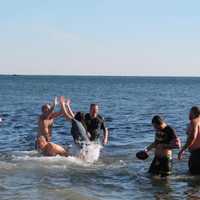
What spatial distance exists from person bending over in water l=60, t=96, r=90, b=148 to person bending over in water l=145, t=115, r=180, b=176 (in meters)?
2.59

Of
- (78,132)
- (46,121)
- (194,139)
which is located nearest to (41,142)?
(46,121)

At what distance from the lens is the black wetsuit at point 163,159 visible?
11.5m

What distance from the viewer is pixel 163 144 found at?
1162cm

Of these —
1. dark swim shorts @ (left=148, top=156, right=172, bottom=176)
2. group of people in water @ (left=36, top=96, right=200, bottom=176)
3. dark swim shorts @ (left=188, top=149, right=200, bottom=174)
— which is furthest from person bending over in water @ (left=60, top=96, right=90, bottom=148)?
dark swim shorts @ (left=188, top=149, right=200, bottom=174)

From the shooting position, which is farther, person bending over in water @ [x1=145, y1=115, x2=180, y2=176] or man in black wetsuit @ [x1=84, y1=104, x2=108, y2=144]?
man in black wetsuit @ [x1=84, y1=104, x2=108, y2=144]

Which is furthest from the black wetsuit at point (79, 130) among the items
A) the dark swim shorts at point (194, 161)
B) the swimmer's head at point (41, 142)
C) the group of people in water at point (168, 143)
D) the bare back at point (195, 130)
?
the bare back at point (195, 130)

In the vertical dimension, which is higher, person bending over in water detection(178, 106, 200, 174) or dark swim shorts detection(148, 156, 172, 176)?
person bending over in water detection(178, 106, 200, 174)

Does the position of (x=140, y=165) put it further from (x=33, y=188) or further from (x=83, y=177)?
(x=33, y=188)

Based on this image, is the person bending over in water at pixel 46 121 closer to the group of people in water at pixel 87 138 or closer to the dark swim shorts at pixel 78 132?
the group of people in water at pixel 87 138

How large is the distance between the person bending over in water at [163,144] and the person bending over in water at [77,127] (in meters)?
2.59

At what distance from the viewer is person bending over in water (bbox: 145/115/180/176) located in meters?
11.5

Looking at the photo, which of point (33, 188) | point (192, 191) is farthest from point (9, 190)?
point (192, 191)

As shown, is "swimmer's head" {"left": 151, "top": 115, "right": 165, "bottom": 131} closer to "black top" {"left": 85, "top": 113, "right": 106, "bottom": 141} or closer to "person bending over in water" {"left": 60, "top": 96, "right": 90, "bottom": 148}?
"person bending over in water" {"left": 60, "top": 96, "right": 90, "bottom": 148}

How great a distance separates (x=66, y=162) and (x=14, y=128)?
10.8 meters
